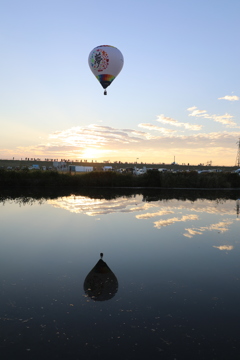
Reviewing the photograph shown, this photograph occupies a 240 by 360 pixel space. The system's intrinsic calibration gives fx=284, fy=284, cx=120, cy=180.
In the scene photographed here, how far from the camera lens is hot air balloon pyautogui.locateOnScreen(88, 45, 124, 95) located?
2655cm

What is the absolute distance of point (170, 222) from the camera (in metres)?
17.5

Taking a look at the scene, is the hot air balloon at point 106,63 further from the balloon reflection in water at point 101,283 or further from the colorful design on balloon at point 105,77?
the balloon reflection in water at point 101,283

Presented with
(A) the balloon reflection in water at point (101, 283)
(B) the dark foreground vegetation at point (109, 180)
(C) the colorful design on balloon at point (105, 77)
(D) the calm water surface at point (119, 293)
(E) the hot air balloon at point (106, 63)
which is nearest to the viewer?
(D) the calm water surface at point (119, 293)

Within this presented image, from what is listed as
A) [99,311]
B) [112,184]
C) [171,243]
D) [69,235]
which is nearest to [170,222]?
[171,243]

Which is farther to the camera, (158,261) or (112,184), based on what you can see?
(112,184)

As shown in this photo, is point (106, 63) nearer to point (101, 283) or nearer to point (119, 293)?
point (101, 283)

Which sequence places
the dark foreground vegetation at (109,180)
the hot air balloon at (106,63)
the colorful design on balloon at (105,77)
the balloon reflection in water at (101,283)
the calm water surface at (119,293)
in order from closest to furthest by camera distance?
the calm water surface at (119,293)
the balloon reflection in water at (101,283)
the hot air balloon at (106,63)
the colorful design on balloon at (105,77)
the dark foreground vegetation at (109,180)

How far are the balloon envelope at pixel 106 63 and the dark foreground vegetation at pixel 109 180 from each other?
1846cm

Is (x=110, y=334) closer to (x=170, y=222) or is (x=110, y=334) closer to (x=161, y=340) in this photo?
(x=161, y=340)

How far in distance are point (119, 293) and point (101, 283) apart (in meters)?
0.85

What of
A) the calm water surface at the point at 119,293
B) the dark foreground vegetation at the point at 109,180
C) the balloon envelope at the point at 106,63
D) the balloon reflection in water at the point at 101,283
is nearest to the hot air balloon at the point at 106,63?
the balloon envelope at the point at 106,63

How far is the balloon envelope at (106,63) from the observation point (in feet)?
87.1

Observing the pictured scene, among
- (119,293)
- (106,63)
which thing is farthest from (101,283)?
(106,63)

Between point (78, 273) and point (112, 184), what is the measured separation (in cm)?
3586
